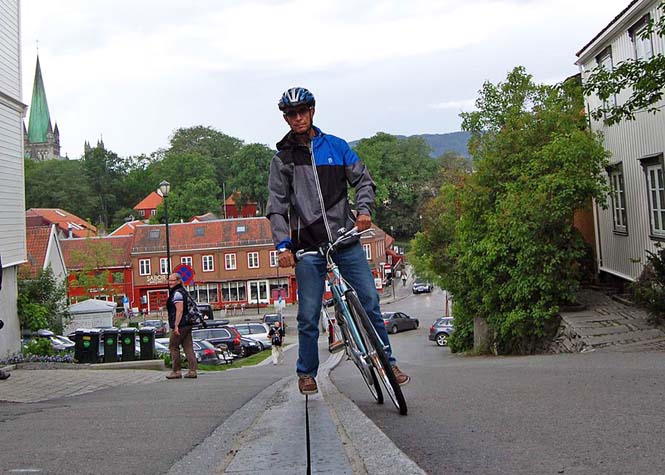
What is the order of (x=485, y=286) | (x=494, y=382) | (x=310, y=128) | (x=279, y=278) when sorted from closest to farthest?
1. (x=310, y=128)
2. (x=494, y=382)
3. (x=485, y=286)
4. (x=279, y=278)

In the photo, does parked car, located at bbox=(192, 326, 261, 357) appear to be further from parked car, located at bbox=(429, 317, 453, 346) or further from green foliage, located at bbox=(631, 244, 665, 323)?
green foliage, located at bbox=(631, 244, 665, 323)

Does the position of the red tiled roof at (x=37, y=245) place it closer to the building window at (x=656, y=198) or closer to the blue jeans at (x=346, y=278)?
the building window at (x=656, y=198)

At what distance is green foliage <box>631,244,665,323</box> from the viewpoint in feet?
49.1

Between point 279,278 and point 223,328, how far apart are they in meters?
44.2

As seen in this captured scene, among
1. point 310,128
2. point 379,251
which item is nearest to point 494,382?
point 310,128

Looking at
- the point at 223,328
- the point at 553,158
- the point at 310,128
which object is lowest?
the point at 223,328

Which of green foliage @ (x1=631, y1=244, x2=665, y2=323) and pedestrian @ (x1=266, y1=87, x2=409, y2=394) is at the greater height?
pedestrian @ (x1=266, y1=87, x2=409, y2=394)

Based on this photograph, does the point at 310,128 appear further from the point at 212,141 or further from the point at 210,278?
the point at 212,141

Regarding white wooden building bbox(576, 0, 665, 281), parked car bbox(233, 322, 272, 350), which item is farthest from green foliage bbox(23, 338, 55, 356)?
parked car bbox(233, 322, 272, 350)

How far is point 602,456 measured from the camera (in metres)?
4.17

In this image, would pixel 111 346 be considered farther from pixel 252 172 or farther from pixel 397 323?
pixel 252 172

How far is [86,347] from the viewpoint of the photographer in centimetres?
1897

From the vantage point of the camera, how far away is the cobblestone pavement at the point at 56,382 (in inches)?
397

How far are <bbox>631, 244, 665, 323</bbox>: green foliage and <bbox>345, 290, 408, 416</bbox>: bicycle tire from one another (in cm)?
1082
